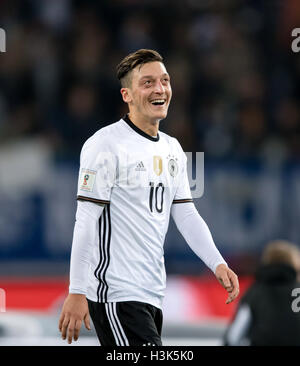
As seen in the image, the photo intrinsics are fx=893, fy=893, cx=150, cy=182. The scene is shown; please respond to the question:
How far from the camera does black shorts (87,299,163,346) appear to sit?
3.89 meters

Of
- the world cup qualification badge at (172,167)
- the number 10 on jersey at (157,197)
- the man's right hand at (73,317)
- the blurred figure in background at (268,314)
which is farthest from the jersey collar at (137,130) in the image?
the blurred figure in background at (268,314)

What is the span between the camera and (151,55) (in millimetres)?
4102

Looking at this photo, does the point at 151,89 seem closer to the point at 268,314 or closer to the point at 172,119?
the point at 268,314

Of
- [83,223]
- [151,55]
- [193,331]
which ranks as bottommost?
[193,331]

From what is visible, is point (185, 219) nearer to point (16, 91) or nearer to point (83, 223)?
point (83, 223)

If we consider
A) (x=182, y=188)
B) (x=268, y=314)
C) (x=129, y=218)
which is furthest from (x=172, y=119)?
(x=129, y=218)

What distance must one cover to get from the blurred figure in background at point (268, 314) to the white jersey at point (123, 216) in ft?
4.80

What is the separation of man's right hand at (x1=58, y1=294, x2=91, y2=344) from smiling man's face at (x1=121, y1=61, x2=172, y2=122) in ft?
3.11

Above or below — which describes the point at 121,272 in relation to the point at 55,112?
below

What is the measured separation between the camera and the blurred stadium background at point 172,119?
9.13 m

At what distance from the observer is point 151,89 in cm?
406

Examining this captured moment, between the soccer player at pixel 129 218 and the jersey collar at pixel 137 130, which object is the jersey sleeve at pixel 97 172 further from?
the jersey collar at pixel 137 130
